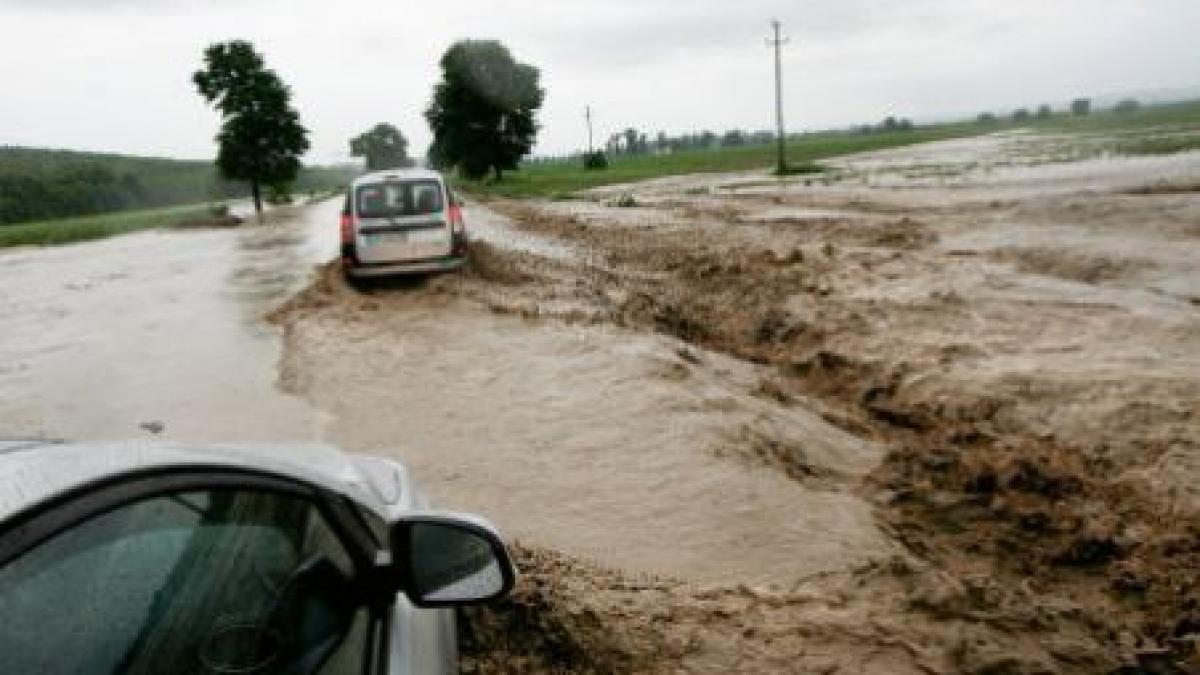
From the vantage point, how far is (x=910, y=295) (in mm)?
12734

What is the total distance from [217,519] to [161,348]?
43.2 ft

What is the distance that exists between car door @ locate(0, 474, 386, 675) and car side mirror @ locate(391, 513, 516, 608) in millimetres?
92

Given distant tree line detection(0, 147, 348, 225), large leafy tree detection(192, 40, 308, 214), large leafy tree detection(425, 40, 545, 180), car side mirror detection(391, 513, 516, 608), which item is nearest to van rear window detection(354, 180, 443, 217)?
car side mirror detection(391, 513, 516, 608)

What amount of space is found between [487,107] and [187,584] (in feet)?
264

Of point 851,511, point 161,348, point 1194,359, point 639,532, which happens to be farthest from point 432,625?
point 161,348

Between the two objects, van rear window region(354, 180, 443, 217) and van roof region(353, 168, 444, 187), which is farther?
van roof region(353, 168, 444, 187)

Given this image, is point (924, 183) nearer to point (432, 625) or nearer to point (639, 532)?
point (639, 532)

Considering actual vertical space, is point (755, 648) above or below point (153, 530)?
below

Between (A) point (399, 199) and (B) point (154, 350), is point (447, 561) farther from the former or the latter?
(A) point (399, 199)

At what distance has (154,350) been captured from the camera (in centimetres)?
1388

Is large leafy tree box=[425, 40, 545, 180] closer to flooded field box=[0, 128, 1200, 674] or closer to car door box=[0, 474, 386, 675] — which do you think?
flooded field box=[0, 128, 1200, 674]

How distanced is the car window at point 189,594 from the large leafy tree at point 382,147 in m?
158

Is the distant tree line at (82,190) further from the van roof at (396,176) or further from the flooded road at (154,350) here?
the van roof at (396,176)

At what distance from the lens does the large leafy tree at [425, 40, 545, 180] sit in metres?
79.8
